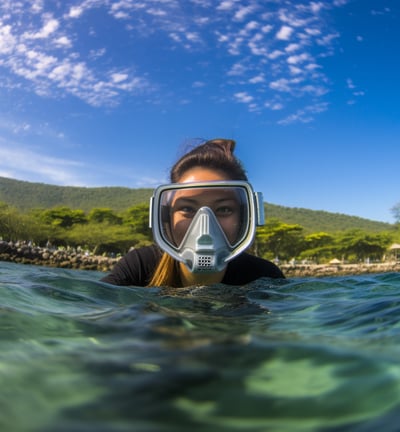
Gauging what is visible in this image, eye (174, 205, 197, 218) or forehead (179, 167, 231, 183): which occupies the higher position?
forehead (179, 167, 231, 183)

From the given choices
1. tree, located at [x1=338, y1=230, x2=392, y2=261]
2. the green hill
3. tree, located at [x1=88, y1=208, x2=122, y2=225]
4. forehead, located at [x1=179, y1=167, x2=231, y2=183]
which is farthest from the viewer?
the green hill

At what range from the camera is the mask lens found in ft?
9.14

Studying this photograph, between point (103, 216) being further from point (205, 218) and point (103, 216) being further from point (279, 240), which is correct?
point (205, 218)

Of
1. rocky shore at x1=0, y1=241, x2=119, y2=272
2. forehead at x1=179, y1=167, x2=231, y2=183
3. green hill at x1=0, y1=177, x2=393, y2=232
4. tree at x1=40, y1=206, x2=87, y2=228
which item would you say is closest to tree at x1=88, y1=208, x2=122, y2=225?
tree at x1=40, y1=206, x2=87, y2=228

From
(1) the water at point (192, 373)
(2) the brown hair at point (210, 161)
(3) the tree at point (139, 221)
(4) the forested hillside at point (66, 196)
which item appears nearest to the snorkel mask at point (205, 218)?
(2) the brown hair at point (210, 161)

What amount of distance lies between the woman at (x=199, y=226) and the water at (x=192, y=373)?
94 centimetres

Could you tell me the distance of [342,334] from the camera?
147cm

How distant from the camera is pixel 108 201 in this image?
81625 mm

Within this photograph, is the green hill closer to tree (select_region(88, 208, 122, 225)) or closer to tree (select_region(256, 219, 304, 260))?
tree (select_region(88, 208, 122, 225))

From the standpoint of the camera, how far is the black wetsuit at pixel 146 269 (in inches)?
117

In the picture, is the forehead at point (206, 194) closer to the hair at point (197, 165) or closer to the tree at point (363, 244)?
the hair at point (197, 165)

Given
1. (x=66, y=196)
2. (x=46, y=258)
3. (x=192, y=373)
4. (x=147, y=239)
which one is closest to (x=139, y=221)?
(x=147, y=239)

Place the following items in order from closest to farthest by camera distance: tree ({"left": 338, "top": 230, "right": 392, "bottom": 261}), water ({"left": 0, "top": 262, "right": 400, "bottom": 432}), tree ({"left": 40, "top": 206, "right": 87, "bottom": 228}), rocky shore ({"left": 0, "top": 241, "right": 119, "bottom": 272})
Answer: water ({"left": 0, "top": 262, "right": 400, "bottom": 432}) → rocky shore ({"left": 0, "top": 241, "right": 119, "bottom": 272}) → tree ({"left": 40, "top": 206, "right": 87, "bottom": 228}) → tree ({"left": 338, "top": 230, "right": 392, "bottom": 261})

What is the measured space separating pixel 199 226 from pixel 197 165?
567 mm
